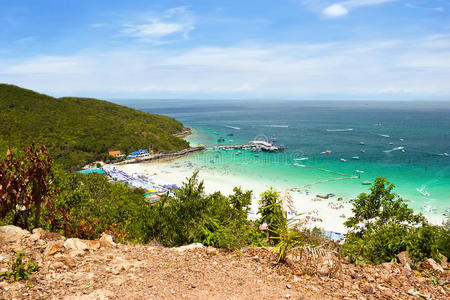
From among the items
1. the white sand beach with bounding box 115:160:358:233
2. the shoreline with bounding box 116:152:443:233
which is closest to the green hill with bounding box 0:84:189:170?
the shoreline with bounding box 116:152:443:233

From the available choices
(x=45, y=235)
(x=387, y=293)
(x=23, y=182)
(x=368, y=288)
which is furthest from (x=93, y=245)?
(x=387, y=293)

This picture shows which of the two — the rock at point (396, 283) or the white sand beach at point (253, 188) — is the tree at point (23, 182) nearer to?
the rock at point (396, 283)

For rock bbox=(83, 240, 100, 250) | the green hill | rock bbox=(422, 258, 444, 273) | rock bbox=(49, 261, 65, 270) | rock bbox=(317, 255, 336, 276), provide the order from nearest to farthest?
rock bbox=(49, 261, 65, 270), rock bbox=(317, 255, 336, 276), rock bbox=(422, 258, 444, 273), rock bbox=(83, 240, 100, 250), the green hill

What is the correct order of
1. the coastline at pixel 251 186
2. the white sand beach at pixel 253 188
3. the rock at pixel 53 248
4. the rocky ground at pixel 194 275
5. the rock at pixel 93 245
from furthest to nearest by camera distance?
1. the coastline at pixel 251 186
2. the white sand beach at pixel 253 188
3. the rock at pixel 93 245
4. the rock at pixel 53 248
5. the rocky ground at pixel 194 275

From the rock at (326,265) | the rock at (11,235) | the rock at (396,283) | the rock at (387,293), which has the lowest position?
the rock at (396,283)

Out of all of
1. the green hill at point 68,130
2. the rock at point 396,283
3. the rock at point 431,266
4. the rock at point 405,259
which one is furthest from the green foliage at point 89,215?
the green hill at point 68,130

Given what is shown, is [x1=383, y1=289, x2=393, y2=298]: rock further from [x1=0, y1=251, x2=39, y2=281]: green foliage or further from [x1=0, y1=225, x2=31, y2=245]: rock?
[x1=0, y1=225, x2=31, y2=245]: rock

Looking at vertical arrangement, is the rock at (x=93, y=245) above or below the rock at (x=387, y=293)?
above

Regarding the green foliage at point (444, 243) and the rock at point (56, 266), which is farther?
the green foliage at point (444, 243)
